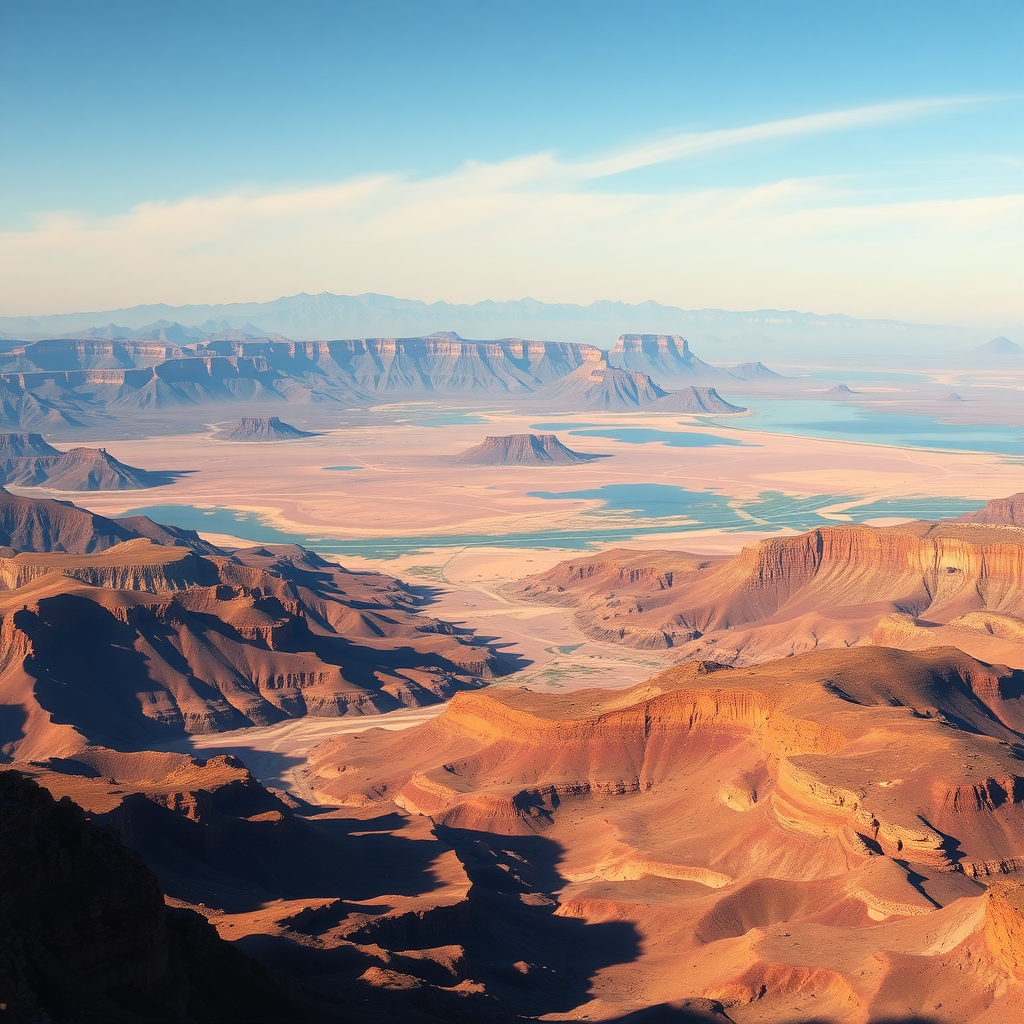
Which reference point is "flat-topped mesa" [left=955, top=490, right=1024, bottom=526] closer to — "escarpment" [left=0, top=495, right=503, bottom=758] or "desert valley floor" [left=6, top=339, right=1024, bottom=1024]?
"desert valley floor" [left=6, top=339, right=1024, bottom=1024]

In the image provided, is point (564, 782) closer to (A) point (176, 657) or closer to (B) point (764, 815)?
(B) point (764, 815)

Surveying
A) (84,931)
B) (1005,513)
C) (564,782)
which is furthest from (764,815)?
(1005,513)

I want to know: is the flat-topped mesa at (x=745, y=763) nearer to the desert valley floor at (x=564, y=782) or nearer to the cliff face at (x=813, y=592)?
the desert valley floor at (x=564, y=782)

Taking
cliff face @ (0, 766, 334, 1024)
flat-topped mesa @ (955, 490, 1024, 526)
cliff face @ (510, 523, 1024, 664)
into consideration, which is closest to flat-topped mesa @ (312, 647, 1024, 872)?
cliff face @ (0, 766, 334, 1024)

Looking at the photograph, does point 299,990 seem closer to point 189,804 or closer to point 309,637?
point 189,804

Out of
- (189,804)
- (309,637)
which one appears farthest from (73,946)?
(309,637)

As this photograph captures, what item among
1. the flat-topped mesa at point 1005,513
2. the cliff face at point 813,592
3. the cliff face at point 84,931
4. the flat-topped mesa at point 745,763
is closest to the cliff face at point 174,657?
the flat-topped mesa at point 745,763
